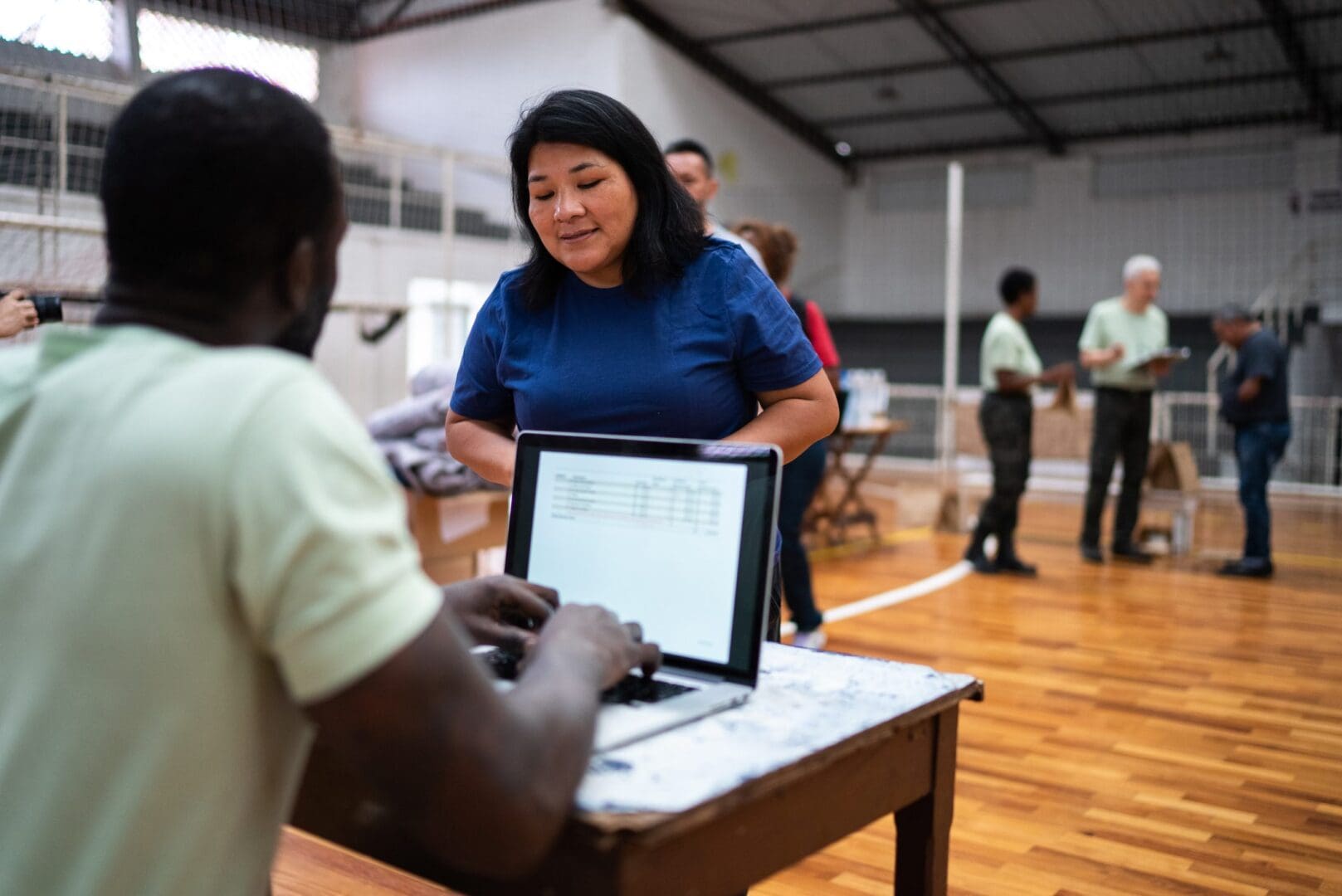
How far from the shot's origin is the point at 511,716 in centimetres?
79

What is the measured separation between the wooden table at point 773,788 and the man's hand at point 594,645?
0.07 metres

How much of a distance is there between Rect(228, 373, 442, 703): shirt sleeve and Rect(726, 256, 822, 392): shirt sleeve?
94cm

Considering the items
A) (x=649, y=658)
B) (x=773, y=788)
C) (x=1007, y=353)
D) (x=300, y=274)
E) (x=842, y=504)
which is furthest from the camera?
(x=842, y=504)

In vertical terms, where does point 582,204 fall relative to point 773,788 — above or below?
above

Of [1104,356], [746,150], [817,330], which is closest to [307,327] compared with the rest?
[817,330]

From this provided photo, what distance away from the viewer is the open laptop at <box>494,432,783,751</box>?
46.2 inches

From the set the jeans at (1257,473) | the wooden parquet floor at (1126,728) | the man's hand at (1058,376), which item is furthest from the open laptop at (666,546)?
the jeans at (1257,473)

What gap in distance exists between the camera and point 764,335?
1.61 metres

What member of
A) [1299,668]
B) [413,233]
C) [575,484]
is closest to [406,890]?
[575,484]

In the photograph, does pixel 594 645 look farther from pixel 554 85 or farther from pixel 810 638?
pixel 554 85

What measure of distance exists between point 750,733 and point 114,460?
1.94ft

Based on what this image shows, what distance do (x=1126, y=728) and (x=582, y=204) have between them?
8.47ft

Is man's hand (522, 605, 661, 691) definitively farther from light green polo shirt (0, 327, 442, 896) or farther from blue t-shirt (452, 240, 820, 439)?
blue t-shirt (452, 240, 820, 439)

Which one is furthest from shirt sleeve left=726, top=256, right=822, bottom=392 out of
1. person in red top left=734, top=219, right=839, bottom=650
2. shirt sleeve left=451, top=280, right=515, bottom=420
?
person in red top left=734, top=219, right=839, bottom=650
